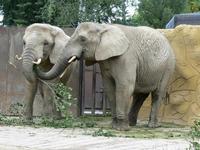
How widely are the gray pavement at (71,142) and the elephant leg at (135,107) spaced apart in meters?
2.45

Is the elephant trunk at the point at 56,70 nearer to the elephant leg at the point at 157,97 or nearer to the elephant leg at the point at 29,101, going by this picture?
the elephant leg at the point at 29,101

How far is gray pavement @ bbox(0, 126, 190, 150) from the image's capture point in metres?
9.24

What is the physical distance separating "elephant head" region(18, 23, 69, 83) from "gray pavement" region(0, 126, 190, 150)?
1.57 metres

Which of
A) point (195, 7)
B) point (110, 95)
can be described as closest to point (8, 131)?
point (110, 95)

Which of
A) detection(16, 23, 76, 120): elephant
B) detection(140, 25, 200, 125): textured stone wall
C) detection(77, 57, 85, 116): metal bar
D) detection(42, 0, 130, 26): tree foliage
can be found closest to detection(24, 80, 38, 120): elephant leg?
detection(16, 23, 76, 120): elephant

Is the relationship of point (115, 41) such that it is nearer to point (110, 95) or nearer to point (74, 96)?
point (110, 95)

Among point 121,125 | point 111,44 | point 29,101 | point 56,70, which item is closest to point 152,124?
point 121,125

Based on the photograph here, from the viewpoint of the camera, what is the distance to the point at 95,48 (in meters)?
12.1

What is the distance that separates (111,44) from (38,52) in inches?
64.4

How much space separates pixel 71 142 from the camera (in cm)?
979

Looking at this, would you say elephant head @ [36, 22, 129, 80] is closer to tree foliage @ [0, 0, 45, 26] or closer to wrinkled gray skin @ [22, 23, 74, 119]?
wrinkled gray skin @ [22, 23, 74, 119]

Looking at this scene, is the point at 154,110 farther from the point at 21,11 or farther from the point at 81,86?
the point at 21,11

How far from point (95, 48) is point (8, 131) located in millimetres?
2450

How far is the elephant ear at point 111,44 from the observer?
11961mm
